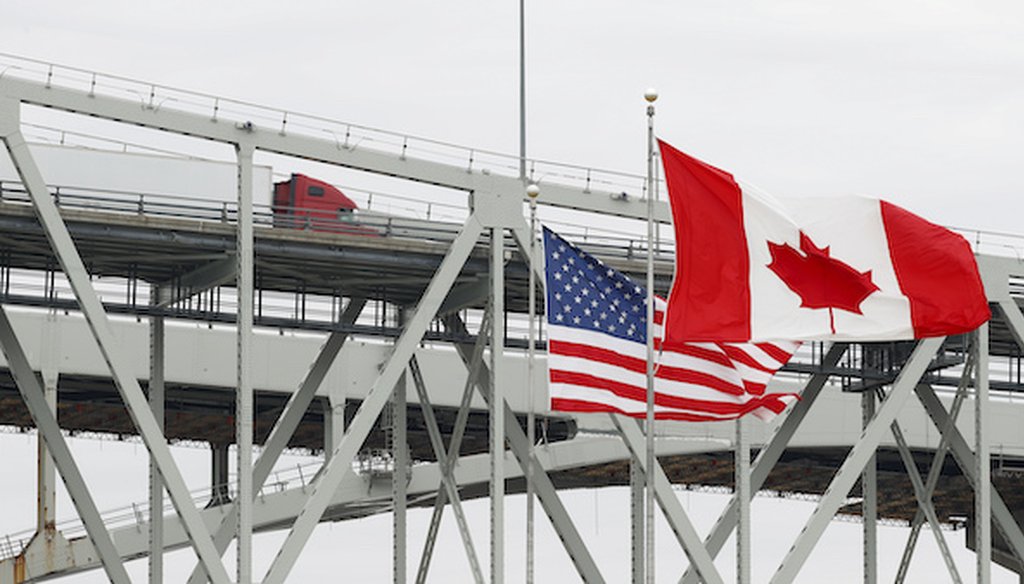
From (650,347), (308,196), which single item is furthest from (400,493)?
(650,347)

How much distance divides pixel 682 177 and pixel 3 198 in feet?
55.6

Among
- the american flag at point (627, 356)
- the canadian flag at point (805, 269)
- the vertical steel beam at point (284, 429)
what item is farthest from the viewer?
the vertical steel beam at point (284, 429)

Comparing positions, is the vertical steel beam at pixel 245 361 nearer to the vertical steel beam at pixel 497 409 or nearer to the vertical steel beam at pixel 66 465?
the vertical steel beam at pixel 66 465

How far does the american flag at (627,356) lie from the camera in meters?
43.3

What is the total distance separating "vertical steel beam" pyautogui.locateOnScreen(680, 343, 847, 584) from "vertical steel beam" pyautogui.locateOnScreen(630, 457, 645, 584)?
136 inches

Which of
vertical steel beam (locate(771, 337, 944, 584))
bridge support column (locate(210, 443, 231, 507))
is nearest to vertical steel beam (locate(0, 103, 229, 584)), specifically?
vertical steel beam (locate(771, 337, 944, 584))

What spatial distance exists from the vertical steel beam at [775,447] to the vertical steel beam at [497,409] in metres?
8.24

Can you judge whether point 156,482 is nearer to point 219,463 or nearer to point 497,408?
point 497,408

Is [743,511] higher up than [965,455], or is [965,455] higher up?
[965,455]

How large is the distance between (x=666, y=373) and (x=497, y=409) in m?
10.1

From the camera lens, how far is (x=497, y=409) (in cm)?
5388

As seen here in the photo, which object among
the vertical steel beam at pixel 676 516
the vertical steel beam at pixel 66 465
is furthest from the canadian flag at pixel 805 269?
the vertical steel beam at pixel 66 465

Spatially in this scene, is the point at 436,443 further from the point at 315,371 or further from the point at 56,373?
the point at 56,373

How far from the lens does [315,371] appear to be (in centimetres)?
Answer: 5766
